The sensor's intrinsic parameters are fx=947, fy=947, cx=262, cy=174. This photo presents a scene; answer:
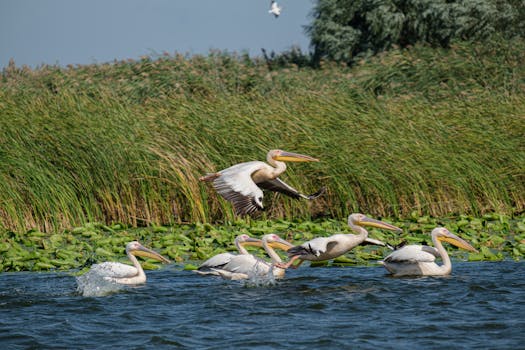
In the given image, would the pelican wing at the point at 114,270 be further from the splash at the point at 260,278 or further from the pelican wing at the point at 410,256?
the pelican wing at the point at 410,256

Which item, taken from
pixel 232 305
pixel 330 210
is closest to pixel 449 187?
pixel 330 210

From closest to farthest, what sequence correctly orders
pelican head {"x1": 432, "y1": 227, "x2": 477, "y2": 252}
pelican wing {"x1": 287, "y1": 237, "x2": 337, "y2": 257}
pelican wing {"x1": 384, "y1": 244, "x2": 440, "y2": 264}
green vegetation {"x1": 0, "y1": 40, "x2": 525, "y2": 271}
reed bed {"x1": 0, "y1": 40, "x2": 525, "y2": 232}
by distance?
pelican wing {"x1": 287, "y1": 237, "x2": 337, "y2": 257}, pelican wing {"x1": 384, "y1": 244, "x2": 440, "y2": 264}, pelican head {"x1": 432, "y1": 227, "x2": 477, "y2": 252}, green vegetation {"x1": 0, "y1": 40, "x2": 525, "y2": 271}, reed bed {"x1": 0, "y1": 40, "x2": 525, "y2": 232}

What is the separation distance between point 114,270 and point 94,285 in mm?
270

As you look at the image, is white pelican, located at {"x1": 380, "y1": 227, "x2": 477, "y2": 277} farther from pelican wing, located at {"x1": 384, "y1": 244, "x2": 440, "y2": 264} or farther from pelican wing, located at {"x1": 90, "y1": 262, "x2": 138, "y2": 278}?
pelican wing, located at {"x1": 90, "y1": 262, "x2": 138, "y2": 278}

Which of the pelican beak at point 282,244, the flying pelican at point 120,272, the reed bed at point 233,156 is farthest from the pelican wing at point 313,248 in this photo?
the reed bed at point 233,156

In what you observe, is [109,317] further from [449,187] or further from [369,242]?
[449,187]

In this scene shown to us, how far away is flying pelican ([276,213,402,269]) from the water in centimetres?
23

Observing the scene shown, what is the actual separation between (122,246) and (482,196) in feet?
16.5

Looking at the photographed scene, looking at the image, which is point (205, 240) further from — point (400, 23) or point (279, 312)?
point (400, 23)

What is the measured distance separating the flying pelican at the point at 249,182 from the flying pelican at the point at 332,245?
48 cm

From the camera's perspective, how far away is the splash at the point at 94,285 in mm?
8141

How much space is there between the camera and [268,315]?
7.35 metres

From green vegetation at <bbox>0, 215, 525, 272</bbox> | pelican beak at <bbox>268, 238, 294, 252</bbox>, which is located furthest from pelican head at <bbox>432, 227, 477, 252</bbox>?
pelican beak at <bbox>268, 238, 294, 252</bbox>

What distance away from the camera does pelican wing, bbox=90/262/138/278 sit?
8.31 metres
